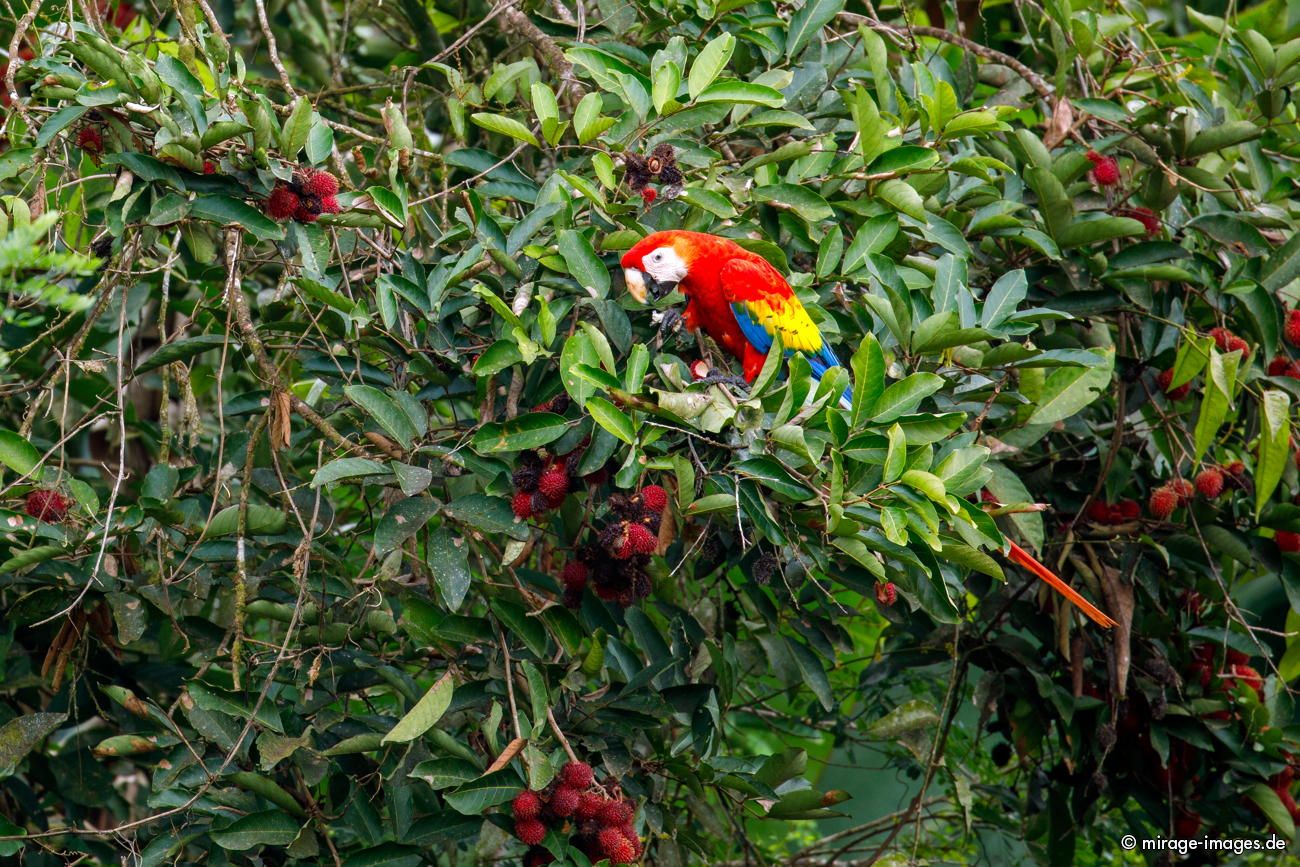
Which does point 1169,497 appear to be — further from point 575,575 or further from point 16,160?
point 16,160

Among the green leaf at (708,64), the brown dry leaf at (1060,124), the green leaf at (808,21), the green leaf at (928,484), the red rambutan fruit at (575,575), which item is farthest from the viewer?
the brown dry leaf at (1060,124)

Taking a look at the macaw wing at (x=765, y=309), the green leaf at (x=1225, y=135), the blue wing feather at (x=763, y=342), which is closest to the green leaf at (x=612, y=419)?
Result: the macaw wing at (x=765, y=309)

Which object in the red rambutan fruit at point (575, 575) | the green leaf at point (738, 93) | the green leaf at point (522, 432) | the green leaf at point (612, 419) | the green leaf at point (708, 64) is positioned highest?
the green leaf at point (708, 64)

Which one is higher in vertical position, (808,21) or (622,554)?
(808,21)

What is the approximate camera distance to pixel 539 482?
7.11 ft

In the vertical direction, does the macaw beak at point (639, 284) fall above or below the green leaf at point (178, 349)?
below

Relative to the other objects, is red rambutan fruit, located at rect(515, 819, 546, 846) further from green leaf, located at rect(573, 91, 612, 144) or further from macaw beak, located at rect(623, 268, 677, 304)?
green leaf, located at rect(573, 91, 612, 144)

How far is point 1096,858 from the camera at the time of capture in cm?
337

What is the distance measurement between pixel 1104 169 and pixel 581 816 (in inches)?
78.2

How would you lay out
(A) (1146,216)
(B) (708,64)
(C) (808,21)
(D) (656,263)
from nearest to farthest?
(B) (708,64)
(D) (656,263)
(C) (808,21)
(A) (1146,216)

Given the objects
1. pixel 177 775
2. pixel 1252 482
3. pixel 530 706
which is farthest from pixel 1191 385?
pixel 177 775

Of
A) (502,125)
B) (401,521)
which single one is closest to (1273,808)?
(401,521)

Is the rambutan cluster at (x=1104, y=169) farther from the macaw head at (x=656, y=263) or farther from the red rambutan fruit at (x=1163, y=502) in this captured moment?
the macaw head at (x=656, y=263)

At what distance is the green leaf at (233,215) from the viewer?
7.04ft
